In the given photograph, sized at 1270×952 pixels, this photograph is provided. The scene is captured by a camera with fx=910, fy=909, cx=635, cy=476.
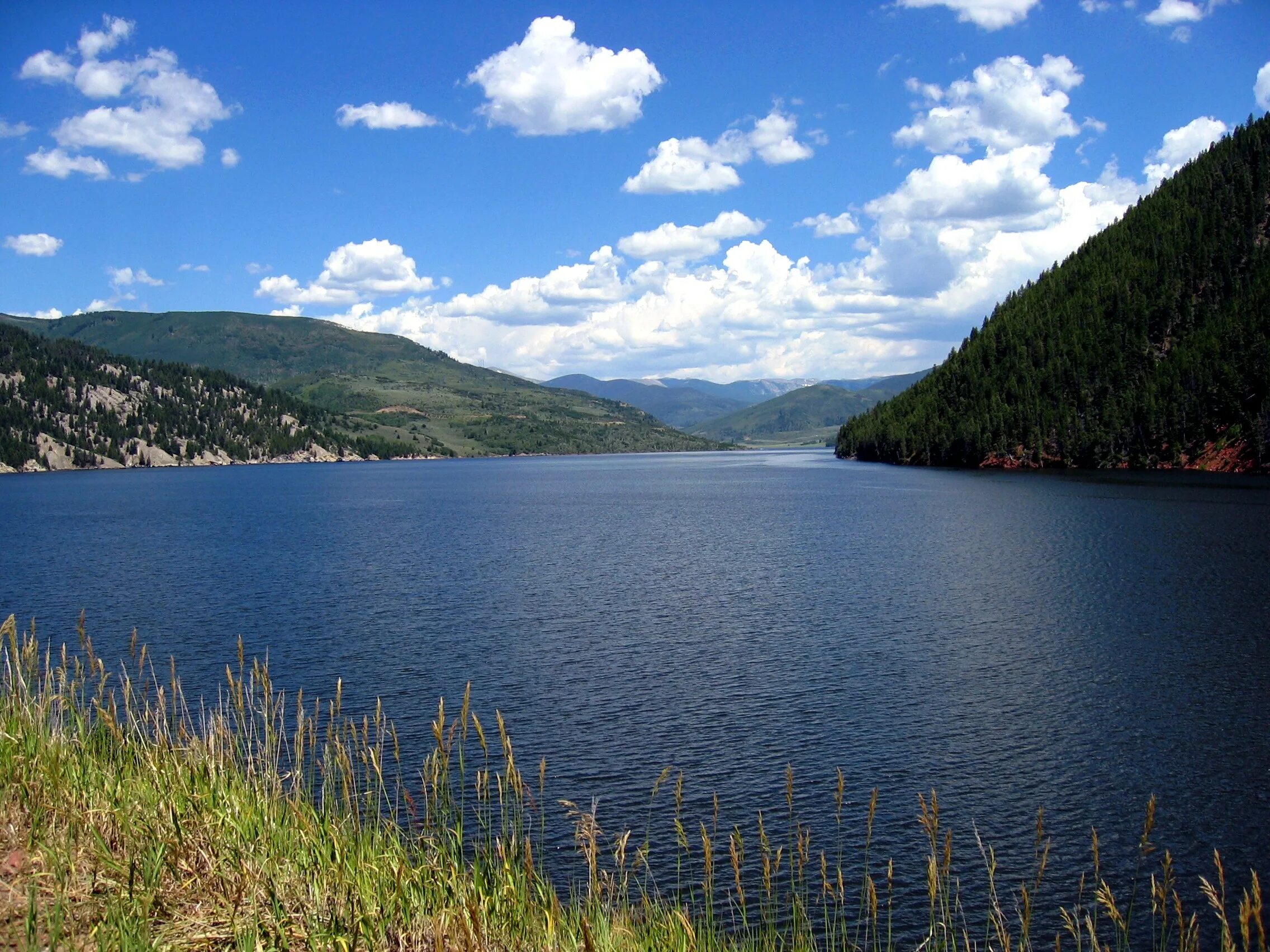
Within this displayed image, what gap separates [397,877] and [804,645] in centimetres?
2790

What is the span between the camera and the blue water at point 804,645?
21922mm

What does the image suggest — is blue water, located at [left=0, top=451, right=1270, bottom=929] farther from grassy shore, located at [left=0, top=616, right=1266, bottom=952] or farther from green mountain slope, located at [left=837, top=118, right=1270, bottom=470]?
green mountain slope, located at [left=837, top=118, right=1270, bottom=470]

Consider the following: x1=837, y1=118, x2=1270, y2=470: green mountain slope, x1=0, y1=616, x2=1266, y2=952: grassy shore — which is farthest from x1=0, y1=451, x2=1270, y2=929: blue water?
x1=837, y1=118, x2=1270, y2=470: green mountain slope

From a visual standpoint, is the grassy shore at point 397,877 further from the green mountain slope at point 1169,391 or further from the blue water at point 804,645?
the green mountain slope at point 1169,391

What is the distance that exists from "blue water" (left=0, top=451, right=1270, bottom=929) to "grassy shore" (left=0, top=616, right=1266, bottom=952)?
1.71m

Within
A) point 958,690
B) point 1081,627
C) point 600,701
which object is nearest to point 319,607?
point 600,701

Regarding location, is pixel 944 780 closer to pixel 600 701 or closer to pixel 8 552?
pixel 600 701

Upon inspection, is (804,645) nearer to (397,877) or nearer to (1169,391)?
(397,877)

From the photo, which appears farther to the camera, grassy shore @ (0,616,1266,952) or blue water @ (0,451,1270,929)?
blue water @ (0,451,1270,929)

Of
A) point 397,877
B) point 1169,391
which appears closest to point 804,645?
point 397,877

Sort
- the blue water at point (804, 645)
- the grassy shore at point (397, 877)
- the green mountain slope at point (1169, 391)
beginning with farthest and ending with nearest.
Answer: the green mountain slope at point (1169, 391) → the blue water at point (804, 645) → the grassy shore at point (397, 877)

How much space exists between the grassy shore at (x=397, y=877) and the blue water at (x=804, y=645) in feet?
5.60

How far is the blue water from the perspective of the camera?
21.9 m

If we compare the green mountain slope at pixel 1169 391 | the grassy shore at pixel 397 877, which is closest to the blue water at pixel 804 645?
the grassy shore at pixel 397 877
